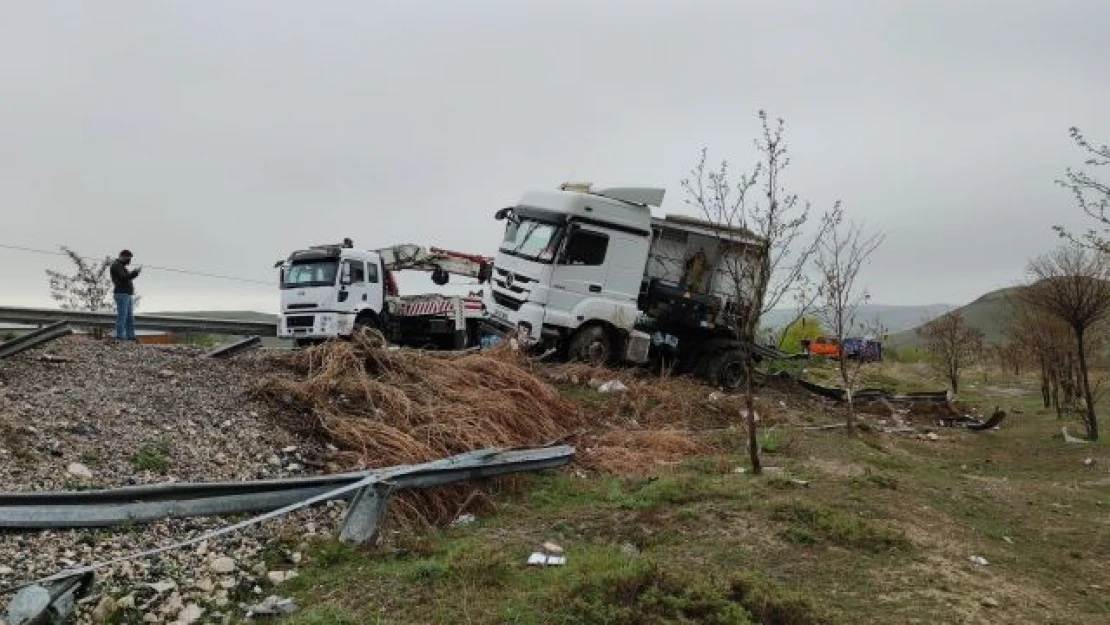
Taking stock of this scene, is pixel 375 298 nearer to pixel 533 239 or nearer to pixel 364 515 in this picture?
pixel 533 239

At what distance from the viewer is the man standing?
1419 centimetres

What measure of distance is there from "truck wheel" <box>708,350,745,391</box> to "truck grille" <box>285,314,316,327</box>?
8328 mm

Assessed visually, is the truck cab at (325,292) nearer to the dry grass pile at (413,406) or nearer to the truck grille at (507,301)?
the truck grille at (507,301)

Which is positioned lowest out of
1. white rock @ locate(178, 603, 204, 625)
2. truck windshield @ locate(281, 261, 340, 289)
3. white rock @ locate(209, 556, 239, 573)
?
white rock @ locate(178, 603, 204, 625)

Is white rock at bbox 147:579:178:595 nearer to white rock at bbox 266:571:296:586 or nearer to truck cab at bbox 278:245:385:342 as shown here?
white rock at bbox 266:571:296:586

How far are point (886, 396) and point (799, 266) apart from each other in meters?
11.3

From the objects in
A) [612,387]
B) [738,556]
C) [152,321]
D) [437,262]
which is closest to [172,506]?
[738,556]

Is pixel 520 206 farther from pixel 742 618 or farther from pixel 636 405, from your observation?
pixel 742 618

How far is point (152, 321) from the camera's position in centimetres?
1625

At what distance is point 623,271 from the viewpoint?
52.7 ft

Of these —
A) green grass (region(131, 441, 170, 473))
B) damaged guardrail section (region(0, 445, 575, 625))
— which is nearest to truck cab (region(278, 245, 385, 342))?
green grass (region(131, 441, 170, 473))

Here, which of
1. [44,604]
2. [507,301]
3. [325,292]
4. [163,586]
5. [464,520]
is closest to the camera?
[44,604]

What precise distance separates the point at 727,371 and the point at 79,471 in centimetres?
1380

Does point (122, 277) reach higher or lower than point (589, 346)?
higher
